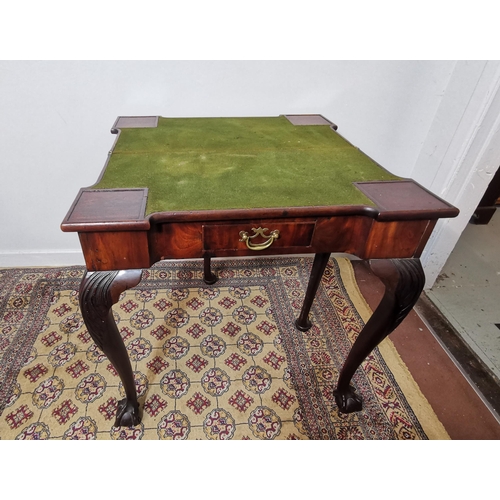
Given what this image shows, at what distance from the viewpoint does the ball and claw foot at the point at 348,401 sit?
4.20 ft

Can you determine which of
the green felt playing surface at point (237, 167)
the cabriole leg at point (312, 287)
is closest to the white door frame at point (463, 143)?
the green felt playing surface at point (237, 167)

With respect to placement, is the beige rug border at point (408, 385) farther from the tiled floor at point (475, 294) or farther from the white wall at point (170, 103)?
the white wall at point (170, 103)

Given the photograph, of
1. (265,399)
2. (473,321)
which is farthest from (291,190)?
(473,321)

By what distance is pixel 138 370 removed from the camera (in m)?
1.42

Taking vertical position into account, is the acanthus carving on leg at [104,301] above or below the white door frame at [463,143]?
below

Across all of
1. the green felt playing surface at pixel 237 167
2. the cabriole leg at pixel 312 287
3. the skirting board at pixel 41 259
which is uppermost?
the green felt playing surface at pixel 237 167

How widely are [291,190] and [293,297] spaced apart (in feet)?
3.43

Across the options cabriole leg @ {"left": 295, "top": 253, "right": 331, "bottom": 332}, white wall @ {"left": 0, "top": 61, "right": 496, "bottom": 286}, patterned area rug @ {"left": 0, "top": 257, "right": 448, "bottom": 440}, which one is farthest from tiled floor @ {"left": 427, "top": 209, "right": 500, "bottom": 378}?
cabriole leg @ {"left": 295, "top": 253, "right": 331, "bottom": 332}

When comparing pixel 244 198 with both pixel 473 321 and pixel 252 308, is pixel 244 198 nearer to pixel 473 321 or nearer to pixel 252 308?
pixel 252 308

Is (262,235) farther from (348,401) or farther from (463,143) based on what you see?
(463,143)

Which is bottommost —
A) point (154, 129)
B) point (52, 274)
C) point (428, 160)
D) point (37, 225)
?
point (52, 274)

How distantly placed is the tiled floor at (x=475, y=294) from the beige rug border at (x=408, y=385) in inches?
17.0

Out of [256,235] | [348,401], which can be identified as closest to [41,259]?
[256,235]

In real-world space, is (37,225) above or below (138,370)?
above
